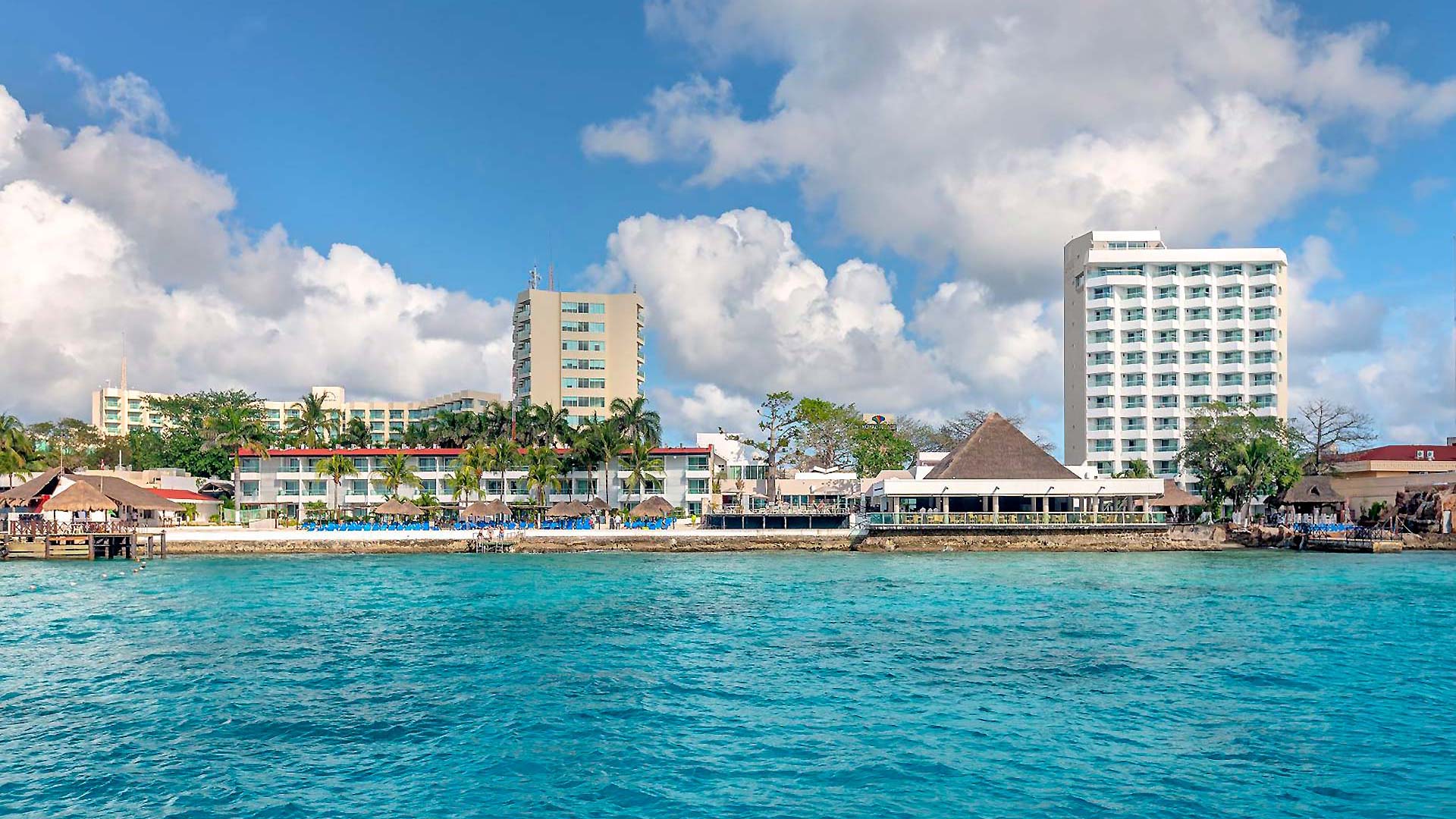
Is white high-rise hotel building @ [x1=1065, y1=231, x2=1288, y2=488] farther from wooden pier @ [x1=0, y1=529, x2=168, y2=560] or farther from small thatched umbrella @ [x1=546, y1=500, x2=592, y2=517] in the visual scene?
wooden pier @ [x1=0, y1=529, x2=168, y2=560]

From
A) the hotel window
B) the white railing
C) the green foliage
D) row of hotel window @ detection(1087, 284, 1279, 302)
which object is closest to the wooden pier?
the white railing

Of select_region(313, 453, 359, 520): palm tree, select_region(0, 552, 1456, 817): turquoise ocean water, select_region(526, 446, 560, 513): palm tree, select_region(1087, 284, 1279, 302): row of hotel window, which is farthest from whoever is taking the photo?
select_region(1087, 284, 1279, 302): row of hotel window

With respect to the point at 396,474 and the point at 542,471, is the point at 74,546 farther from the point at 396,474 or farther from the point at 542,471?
the point at 542,471

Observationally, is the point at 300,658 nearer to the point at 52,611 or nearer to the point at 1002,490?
the point at 52,611

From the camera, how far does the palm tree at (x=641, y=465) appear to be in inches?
2938

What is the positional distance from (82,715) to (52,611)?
56.0 feet

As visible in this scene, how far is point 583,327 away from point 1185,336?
58753 mm

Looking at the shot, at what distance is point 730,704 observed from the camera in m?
18.7

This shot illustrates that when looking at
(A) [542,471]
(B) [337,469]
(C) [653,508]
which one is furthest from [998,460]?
(B) [337,469]

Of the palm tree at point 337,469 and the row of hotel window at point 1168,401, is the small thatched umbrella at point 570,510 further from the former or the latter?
the row of hotel window at point 1168,401

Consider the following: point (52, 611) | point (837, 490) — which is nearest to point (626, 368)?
point (837, 490)

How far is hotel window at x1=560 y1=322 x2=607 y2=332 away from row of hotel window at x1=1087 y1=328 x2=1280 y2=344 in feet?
158

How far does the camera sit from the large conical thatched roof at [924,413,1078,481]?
63500mm

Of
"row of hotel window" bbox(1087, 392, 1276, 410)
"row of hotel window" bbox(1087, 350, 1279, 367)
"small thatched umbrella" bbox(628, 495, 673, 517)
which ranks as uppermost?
"row of hotel window" bbox(1087, 350, 1279, 367)
